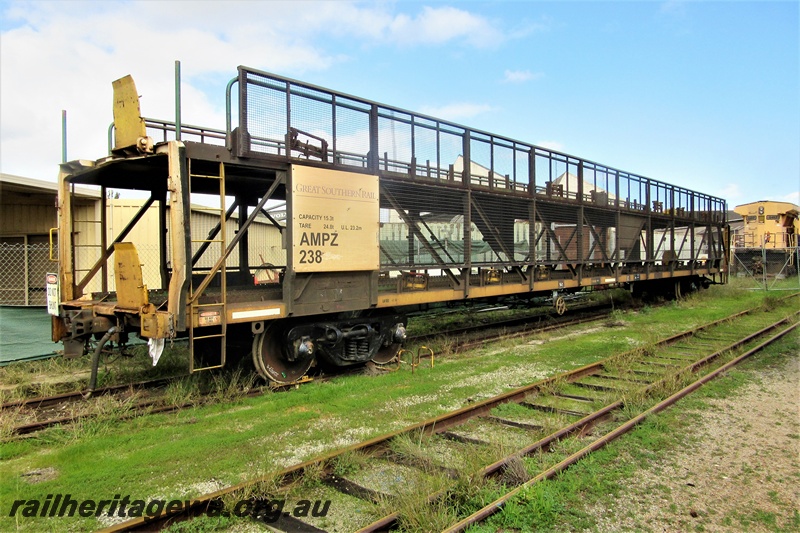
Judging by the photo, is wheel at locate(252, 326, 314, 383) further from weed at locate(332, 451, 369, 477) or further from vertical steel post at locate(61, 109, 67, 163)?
vertical steel post at locate(61, 109, 67, 163)

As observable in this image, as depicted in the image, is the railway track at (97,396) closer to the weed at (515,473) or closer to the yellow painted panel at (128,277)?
the yellow painted panel at (128,277)

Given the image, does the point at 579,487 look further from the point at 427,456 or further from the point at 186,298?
the point at 186,298

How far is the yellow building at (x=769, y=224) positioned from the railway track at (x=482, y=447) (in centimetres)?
4213

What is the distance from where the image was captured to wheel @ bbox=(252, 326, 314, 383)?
24.4ft

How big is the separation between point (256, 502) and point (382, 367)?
16.3 feet

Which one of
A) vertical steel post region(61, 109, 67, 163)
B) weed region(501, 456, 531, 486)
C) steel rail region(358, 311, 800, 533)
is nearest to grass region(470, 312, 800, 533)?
weed region(501, 456, 531, 486)

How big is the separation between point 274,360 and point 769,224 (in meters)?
49.8

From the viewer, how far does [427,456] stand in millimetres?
4762

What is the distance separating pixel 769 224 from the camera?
143 feet

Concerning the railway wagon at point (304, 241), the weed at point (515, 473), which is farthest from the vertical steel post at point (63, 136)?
the weed at point (515, 473)

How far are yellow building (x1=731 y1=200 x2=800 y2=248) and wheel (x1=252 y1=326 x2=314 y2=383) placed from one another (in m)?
44.8

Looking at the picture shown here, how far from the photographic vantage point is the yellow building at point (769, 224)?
42469 mm

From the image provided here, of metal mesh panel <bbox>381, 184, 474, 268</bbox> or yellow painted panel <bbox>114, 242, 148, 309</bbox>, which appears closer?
yellow painted panel <bbox>114, 242, 148, 309</bbox>

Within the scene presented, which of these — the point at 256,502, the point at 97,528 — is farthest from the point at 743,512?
the point at 97,528
